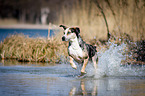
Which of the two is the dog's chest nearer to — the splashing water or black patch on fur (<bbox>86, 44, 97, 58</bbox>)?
black patch on fur (<bbox>86, 44, 97, 58</bbox>)

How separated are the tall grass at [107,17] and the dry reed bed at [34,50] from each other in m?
2.18

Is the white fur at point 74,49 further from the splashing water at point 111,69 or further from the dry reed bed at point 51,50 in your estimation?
the dry reed bed at point 51,50

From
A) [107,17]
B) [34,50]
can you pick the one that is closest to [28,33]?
[107,17]

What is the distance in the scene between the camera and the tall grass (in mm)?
20908

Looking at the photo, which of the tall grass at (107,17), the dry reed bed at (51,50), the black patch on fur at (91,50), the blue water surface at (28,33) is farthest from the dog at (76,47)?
the blue water surface at (28,33)

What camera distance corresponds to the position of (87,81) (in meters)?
11.4

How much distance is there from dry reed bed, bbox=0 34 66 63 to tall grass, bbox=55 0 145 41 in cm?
218

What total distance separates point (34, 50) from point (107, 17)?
5.62m

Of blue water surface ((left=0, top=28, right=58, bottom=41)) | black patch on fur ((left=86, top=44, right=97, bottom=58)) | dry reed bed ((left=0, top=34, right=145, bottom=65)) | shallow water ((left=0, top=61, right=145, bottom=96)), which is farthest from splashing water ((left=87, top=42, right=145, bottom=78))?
blue water surface ((left=0, top=28, right=58, bottom=41))

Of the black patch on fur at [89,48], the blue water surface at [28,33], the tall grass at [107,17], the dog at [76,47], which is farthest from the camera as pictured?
the blue water surface at [28,33]

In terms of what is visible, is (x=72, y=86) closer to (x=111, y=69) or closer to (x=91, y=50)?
(x=91, y=50)

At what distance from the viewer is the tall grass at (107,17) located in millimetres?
20908

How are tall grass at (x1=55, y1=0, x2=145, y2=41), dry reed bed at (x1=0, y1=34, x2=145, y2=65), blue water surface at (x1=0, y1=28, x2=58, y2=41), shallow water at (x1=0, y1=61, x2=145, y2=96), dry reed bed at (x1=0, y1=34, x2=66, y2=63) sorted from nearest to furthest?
shallow water at (x1=0, y1=61, x2=145, y2=96) < dry reed bed at (x1=0, y1=34, x2=145, y2=65) < dry reed bed at (x1=0, y1=34, x2=66, y2=63) < tall grass at (x1=55, y1=0, x2=145, y2=41) < blue water surface at (x1=0, y1=28, x2=58, y2=41)

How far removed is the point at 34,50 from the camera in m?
19.5
